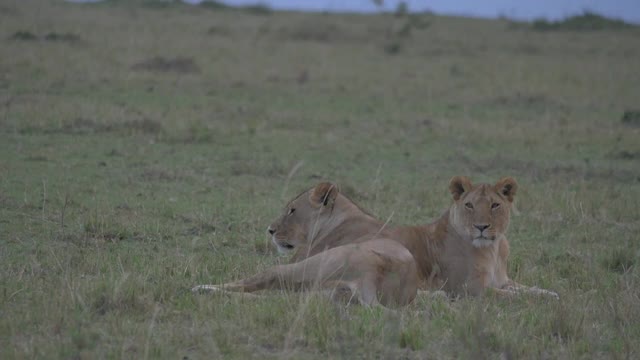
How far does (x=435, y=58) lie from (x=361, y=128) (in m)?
9.65

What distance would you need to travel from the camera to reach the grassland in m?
5.09

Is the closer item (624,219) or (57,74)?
(624,219)

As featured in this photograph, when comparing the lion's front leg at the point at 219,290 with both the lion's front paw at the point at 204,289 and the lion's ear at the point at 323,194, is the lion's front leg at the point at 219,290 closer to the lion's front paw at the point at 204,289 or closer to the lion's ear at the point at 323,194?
the lion's front paw at the point at 204,289

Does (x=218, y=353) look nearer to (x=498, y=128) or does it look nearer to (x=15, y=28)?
(x=498, y=128)

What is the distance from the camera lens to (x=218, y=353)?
4727mm

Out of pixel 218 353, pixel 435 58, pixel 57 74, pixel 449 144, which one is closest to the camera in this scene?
pixel 218 353

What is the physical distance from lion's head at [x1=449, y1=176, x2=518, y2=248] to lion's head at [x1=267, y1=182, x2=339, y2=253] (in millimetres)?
775

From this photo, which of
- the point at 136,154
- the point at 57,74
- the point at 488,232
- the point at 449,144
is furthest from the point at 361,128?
the point at 488,232

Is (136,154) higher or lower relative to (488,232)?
lower

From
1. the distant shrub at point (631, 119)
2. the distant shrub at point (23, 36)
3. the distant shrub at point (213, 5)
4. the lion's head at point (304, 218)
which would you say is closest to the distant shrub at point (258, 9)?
the distant shrub at point (213, 5)

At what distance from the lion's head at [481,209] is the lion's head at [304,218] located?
78 centimetres

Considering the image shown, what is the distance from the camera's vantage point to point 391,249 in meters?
6.01

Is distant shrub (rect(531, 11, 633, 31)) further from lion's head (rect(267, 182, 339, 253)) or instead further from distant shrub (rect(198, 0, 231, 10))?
lion's head (rect(267, 182, 339, 253))

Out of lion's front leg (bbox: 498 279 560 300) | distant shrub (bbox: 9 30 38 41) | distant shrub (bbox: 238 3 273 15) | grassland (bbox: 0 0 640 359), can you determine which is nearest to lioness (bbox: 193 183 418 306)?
grassland (bbox: 0 0 640 359)
